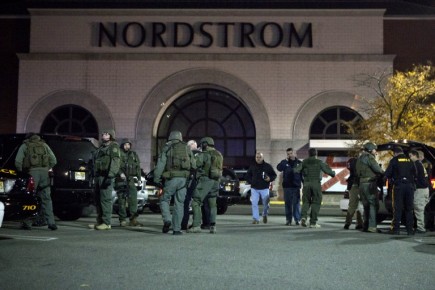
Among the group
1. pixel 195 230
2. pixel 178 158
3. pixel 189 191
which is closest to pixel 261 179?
pixel 189 191

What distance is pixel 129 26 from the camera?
28.6 meters

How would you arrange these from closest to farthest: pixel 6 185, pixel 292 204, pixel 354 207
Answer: pixel 6 185, pixel 354 207, pixel 292 204

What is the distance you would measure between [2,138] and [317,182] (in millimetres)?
6831

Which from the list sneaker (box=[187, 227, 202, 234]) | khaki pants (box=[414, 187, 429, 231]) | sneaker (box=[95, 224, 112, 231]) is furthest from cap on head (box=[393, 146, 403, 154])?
sneaker (box=[95, 224, 112, 231])

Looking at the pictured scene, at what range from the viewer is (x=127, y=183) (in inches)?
530

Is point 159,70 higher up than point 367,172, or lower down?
higher up

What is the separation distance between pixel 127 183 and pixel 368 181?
16.2ft

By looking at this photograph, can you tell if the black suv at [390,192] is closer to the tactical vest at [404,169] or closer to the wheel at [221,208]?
the tactical vest at [404,169]

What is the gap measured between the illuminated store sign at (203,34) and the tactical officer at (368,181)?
1589 centimetres

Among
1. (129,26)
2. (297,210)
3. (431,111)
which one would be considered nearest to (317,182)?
(297,210)

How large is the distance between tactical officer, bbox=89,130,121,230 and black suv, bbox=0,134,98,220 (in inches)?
58.0

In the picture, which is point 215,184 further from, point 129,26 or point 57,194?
point 129,26

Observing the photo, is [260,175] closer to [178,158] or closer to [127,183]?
[127,183]

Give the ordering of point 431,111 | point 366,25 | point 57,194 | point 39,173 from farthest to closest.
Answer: point 366,25
point 431,111
point 57,194
point 39,173
